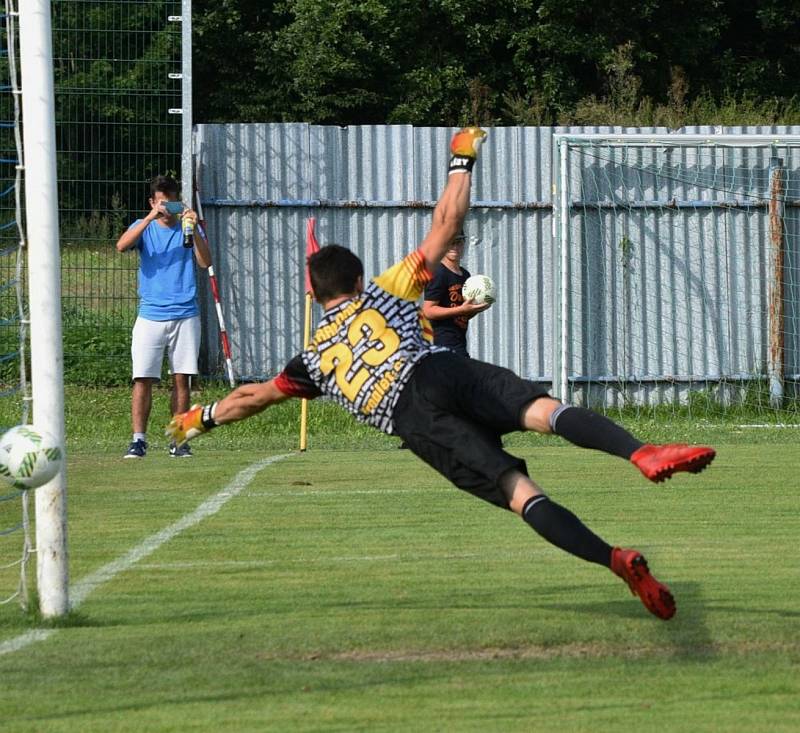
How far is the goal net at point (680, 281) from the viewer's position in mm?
17234

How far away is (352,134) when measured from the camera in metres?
17.4

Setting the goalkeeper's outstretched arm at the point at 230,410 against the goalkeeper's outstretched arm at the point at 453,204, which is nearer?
the goalkeeper's outstretched arm at the point at 453,204

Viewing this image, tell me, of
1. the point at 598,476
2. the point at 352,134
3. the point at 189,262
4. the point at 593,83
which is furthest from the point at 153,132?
the point at 593,83

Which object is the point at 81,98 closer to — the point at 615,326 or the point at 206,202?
the point at 206,202

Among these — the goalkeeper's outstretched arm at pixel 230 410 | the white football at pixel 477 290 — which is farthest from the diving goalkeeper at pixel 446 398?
the white football at pixel 477 290

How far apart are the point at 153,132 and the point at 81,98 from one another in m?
0.92

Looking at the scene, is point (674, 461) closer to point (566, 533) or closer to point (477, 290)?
point (566, 533)

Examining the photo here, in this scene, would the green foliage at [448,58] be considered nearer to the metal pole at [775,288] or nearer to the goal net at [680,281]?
the goal net at [680,281]

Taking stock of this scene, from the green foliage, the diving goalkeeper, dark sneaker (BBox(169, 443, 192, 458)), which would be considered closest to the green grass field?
the diving goalkeeper

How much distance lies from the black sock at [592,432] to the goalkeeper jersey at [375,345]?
25.2 inches

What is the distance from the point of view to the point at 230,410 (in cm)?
658

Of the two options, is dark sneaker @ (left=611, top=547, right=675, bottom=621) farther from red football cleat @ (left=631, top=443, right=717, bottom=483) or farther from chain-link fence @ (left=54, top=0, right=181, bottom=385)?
chain-link fence @ (left=54, top=0, right=181, bottom=385)

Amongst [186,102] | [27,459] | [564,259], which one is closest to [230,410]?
[27,459]

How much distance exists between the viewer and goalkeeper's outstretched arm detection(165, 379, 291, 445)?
6500 mm
